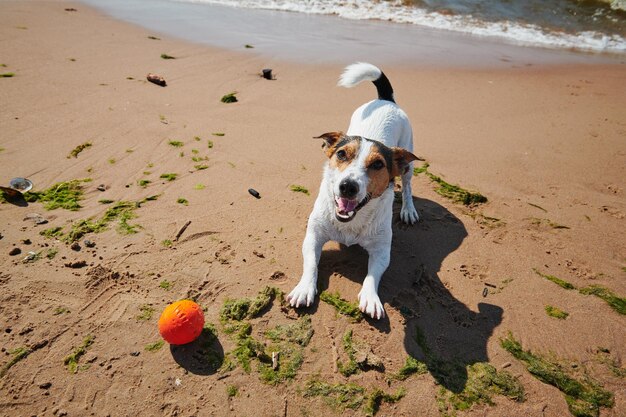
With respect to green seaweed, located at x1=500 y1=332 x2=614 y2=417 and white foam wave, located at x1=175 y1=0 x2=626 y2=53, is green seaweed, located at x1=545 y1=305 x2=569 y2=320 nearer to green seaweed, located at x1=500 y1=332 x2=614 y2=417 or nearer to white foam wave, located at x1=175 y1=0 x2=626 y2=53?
green seaweed, located at x1=500 y1=332 x2=614 y2=417

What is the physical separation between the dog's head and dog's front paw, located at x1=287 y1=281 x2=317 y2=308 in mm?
683

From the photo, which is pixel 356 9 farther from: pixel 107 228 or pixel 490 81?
pixel 107 228

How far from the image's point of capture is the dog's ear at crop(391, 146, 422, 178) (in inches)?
154

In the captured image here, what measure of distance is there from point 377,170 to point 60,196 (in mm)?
3472

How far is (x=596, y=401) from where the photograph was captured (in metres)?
2.87

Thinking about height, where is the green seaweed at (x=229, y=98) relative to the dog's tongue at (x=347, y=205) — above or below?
above

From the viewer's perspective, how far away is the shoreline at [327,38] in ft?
31.6

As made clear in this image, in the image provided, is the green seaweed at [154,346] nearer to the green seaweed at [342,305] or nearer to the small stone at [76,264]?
the small stone at [76,264]

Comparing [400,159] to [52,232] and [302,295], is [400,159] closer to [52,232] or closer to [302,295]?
[302,295]

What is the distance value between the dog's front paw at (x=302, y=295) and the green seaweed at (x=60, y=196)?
2578mm

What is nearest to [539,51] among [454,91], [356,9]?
[454,91]

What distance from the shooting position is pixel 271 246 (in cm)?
413

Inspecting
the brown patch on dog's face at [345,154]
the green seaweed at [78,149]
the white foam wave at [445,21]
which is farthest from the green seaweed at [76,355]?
the white foam wave at [445,21]

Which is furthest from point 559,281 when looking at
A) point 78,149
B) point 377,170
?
point 78,149
